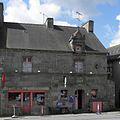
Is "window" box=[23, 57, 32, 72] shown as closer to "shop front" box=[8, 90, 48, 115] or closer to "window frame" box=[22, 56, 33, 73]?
"window frame" box=[22, 56, 33, 73]

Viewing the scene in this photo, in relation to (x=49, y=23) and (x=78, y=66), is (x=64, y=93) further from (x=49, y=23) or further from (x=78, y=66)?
(x=49, y=23)

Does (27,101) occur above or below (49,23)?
below

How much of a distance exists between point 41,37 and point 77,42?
14.5ft

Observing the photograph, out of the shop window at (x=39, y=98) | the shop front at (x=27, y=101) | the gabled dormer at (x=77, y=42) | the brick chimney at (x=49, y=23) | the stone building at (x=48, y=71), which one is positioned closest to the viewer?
the shop front at (x=27, y=101)

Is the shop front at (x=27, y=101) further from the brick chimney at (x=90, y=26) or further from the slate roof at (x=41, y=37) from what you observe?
the brick chimney at (x=90, y=26)

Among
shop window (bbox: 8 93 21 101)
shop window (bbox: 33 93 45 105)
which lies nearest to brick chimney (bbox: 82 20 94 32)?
shop window (bbox: 33 93 45 105)

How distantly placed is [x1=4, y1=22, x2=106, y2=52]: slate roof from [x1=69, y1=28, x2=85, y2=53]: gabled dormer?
676mm

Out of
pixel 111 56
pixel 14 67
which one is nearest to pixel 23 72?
pixel 14 67

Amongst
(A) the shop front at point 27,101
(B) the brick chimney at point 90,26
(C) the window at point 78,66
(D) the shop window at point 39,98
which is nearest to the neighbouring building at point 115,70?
(B) the brick chimney at point 90,26

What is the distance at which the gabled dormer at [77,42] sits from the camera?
38.2 metres

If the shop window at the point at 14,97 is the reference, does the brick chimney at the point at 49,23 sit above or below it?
above

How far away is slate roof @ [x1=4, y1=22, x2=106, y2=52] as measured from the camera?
3722cm

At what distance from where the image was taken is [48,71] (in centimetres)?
3691

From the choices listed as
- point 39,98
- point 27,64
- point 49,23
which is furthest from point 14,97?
point 49,23
